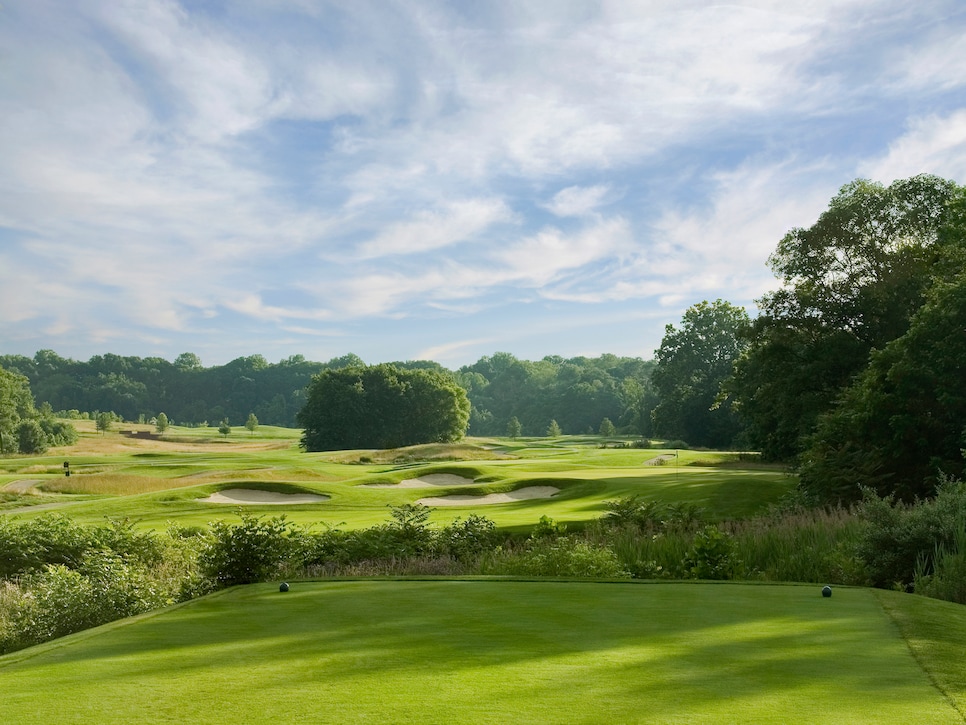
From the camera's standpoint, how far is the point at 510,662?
5465mm

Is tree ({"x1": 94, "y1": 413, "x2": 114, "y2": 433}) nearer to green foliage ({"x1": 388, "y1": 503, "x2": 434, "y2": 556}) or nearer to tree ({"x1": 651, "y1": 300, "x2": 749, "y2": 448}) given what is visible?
tree ({"x1": 651, "y1": 300, "x2": 749, "y2": 448})

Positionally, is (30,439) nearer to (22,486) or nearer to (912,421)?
(22,486)

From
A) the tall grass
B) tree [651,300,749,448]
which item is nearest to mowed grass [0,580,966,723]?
the tall grass

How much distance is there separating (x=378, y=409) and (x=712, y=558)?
72.8 metres

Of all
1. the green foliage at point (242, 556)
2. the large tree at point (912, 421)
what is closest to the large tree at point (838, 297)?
the large tree at point (912, 421)

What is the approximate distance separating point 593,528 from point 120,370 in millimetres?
144439

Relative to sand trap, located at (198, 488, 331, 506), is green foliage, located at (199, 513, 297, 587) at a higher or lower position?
higher

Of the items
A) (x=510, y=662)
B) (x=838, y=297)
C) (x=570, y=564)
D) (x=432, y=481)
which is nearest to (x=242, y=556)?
(x=570, y=564)

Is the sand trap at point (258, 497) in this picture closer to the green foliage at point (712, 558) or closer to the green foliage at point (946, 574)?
the green foliage at point (712, 558)

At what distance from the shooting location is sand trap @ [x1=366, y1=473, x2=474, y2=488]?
3241cm

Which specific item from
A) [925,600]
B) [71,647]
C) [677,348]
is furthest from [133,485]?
[677,348]

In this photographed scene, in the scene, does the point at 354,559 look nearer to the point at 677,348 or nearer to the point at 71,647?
the point at 71,647

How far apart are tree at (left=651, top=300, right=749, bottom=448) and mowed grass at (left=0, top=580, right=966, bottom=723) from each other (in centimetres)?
6872

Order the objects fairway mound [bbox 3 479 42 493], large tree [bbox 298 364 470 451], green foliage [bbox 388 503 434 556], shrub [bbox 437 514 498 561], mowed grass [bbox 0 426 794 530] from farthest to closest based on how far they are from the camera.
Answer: large tree [bbox 298 364 470 451] < fairway mound [bbox 3 479 42 493] < mowed grass [bbox 0 426 794 530] < shrub [bbox 437 514 498 561] < green foliage [bbox 388 503 434 556]
